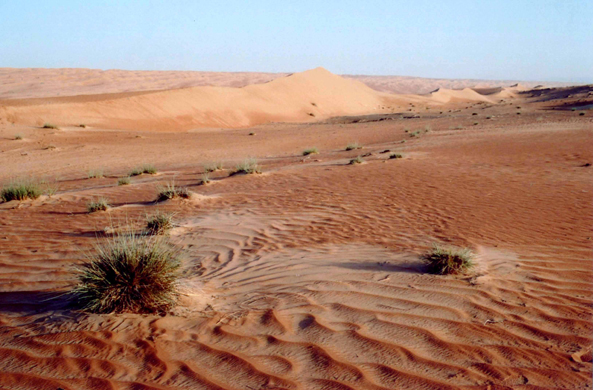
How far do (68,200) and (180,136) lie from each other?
60.6 feet

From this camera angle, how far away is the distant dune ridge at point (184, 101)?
31.6 meters

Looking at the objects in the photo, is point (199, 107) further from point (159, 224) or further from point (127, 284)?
point (127, 284)

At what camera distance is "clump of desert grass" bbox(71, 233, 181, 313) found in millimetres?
3869

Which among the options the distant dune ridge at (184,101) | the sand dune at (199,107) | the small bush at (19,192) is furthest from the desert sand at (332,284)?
the distant dune ridge at (184,101)

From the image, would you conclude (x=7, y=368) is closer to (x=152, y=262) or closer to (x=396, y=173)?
(x=152, y=262)

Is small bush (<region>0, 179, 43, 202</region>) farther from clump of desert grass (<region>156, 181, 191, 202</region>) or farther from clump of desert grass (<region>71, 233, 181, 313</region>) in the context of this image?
clump of desert grass (<region>71, 233, 181, 313</region>)

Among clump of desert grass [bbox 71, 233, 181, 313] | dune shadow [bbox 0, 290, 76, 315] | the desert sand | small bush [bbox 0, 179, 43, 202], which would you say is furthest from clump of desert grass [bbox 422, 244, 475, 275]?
small bush [bbox 0, 179, 43, 202]

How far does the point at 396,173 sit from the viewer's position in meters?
11.4

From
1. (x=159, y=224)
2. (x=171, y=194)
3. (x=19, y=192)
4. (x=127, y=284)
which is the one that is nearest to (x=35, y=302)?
(x=127, y=284)

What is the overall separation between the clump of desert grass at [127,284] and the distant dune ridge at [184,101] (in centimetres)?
2758

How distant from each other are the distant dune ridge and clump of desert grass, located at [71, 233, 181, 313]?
90.5ft

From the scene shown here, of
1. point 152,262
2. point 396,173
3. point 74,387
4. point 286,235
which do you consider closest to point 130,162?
point 396,173

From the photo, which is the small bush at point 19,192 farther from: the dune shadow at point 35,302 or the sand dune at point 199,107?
the sand dune at point 199,107

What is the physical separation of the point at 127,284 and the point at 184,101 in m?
36.6
